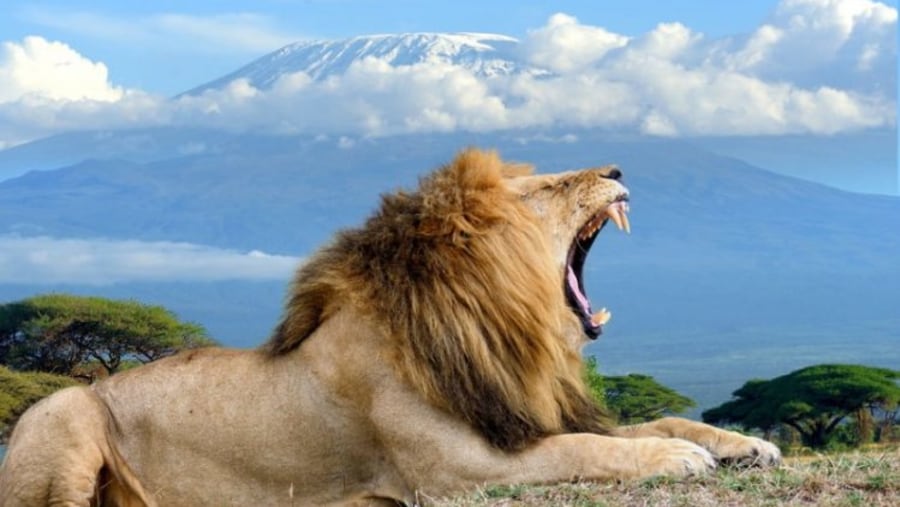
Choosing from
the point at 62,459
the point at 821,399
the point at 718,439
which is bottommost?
the point at 821,399

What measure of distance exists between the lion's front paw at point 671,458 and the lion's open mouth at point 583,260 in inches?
32.6

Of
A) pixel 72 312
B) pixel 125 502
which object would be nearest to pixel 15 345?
pixel 72 312

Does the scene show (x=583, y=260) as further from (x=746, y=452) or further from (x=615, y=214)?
(x=746, y=452)

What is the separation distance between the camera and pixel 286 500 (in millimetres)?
5828

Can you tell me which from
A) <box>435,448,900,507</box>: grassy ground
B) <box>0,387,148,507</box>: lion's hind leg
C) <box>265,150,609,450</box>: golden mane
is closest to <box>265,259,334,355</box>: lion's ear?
<box>265,150,609,450</box>: golden mane

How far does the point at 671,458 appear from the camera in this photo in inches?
206

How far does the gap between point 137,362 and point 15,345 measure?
231 cm

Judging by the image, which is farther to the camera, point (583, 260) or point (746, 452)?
point (583, 260)

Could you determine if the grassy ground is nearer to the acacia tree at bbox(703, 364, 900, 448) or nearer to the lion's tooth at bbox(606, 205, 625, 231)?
the lion's tooth at bbox(606, 205, 625, 231)

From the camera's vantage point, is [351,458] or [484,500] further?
[351,458]

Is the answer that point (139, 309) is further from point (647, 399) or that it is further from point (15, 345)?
point (647, 399)

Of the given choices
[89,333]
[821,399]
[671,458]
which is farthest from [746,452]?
[821,399]

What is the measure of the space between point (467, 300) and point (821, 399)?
28.5 metres

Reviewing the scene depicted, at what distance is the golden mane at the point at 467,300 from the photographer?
5.64m
